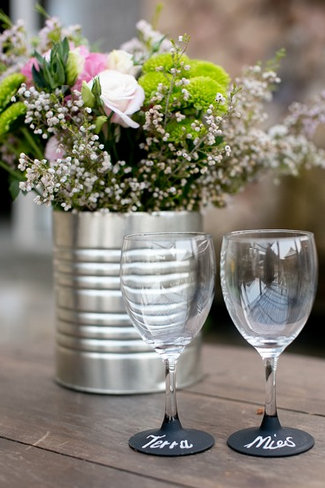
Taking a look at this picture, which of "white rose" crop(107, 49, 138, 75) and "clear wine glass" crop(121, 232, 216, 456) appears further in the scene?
"white rose" crop(107, 49, 138, 75)

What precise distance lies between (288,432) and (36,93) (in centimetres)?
46

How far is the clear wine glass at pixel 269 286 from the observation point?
0.61 meters

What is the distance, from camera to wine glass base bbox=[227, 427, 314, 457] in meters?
0.64

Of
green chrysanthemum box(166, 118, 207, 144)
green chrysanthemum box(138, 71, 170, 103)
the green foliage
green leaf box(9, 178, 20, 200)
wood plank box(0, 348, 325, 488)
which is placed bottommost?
wood plank box(0, 348, 325, 488)

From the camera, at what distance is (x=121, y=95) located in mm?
765

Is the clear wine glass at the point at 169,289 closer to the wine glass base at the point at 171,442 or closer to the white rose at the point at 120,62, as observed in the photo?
the wine glass base at the point at 171,442

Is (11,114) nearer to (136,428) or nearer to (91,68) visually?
(91,68)

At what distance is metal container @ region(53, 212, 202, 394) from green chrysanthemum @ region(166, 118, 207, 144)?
0.11m

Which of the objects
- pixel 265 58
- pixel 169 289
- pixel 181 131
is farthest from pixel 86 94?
pixel 265 58

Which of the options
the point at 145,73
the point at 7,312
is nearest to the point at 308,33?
the point at 7,312

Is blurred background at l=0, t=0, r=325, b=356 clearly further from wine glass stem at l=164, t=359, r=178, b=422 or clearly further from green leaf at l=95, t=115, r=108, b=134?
wine glass stem at l=164, t=359, r=178, b=422

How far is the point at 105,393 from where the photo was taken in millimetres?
877

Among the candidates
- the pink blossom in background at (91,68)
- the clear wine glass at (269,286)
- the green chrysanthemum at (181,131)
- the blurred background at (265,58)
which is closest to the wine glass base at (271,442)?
the clear wine glass at (269,286)

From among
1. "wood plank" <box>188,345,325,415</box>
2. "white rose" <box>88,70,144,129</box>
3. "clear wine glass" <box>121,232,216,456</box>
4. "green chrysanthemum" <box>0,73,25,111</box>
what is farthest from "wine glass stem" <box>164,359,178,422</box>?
"green chrysanthemum" <box>0,73,25,111</box>
